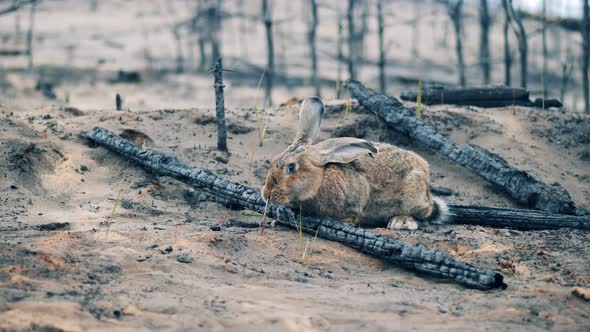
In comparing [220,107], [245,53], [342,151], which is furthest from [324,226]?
[245,53]

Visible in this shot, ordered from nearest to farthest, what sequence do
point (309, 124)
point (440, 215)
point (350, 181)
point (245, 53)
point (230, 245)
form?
point (230, 245) → point (350, 181) → point (309, 124) → point (440, 215) → point (245, 53)

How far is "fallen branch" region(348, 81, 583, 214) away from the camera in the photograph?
7.58 meters

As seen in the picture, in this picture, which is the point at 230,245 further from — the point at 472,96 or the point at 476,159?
the point at 472,96

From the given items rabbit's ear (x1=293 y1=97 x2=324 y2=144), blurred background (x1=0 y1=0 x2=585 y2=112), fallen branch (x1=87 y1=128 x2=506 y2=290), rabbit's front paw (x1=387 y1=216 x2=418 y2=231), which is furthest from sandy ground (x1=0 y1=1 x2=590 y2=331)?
blurred background (x1=0 y1=0 x2=585 y2=112)

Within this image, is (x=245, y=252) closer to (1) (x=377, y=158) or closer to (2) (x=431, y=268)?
(2) (x=431, y=268)

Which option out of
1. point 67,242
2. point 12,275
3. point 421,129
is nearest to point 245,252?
point 67,242

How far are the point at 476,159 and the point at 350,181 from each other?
7.27 ft

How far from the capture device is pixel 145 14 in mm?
31016

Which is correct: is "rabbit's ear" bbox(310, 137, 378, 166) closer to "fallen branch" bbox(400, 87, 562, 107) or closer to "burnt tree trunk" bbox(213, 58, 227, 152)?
"burnt tree trunk" bbox(213, 58, 227, 152)

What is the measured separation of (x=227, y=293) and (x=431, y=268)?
1.72m

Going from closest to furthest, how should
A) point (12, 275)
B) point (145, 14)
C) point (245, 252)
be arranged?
1. point (12, 275)
2. point (245, 252)
3. point (145, 14)

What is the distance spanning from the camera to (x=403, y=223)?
7012 millimetres

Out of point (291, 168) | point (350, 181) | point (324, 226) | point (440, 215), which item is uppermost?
point (291, 168)

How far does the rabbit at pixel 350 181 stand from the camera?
6402 millimetres
